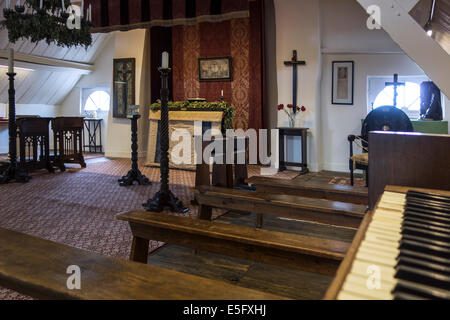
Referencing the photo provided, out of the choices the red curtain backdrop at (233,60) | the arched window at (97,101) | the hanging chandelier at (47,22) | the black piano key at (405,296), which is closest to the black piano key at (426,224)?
the black piano key at (405,296)

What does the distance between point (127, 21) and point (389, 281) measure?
3728mm

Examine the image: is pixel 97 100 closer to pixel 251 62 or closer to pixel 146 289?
pixel 251 62

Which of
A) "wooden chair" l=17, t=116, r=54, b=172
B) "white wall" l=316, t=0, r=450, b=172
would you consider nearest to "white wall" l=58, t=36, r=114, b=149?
"wooden chair" l=17, t=116, r=54, b=172

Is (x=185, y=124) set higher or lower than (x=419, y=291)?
higher

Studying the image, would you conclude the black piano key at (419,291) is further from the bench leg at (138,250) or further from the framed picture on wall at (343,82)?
the framed picture on wall at (343,82)

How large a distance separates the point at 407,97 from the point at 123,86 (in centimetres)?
559

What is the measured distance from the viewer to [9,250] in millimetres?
1456

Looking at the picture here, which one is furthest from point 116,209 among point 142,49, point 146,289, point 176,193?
point 142,49

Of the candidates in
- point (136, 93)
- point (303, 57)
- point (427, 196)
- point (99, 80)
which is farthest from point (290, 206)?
point (99, 80)

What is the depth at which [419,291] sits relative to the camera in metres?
0.65

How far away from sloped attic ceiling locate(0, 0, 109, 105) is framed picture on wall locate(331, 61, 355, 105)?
541 centimetres

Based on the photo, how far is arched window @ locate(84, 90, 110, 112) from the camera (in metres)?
10.1

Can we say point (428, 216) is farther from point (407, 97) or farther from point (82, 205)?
point (407, 97)

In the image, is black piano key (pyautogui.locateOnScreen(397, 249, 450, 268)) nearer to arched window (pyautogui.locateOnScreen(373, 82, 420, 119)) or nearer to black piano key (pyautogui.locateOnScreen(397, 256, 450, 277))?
black piano key (pyautogui.locateOnScreen(397, 256, 450, 277))
